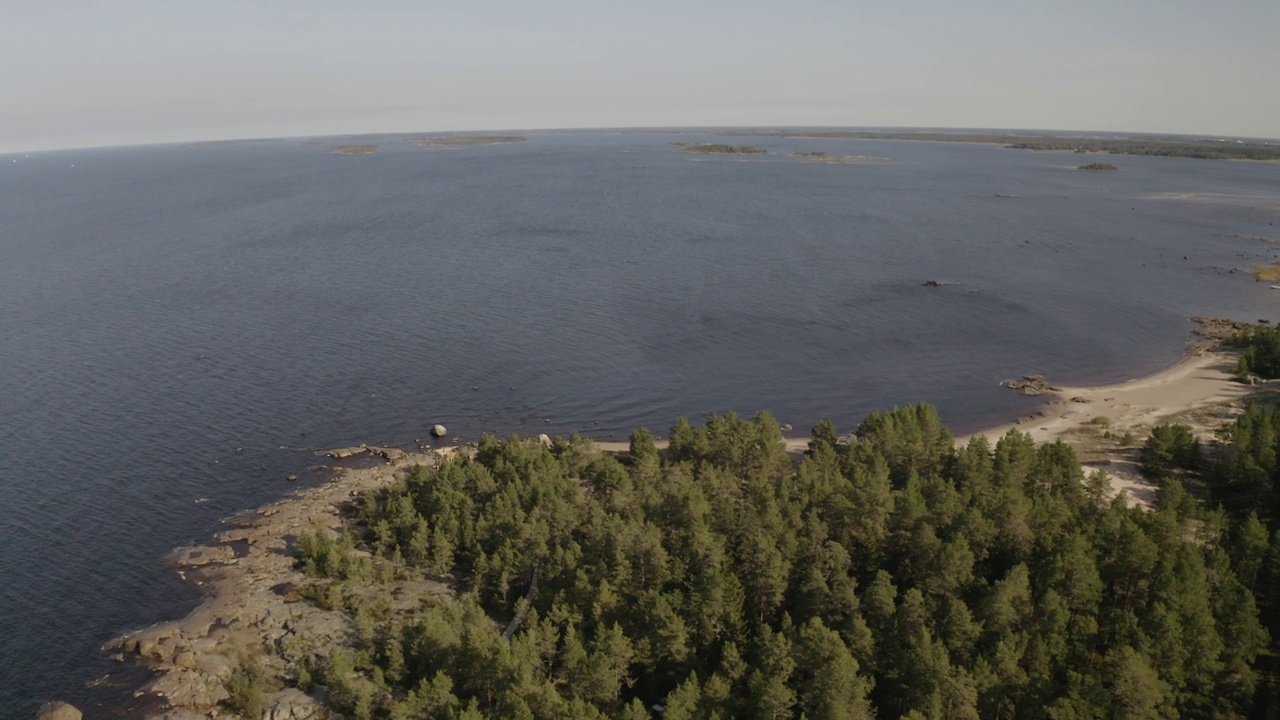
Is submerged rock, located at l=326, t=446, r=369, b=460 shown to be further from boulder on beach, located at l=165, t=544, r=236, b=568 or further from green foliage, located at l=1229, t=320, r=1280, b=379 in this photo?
green foliage, located at l=1229, t=320, r=1280, b=379

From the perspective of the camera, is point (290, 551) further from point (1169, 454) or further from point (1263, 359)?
point (1263, 359)

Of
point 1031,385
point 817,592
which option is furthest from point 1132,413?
point 817,592

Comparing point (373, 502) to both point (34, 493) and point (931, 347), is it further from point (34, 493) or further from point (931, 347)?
point (931, 347)

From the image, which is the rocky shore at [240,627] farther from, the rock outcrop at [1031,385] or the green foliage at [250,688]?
the rock outcrop at [1031,385]

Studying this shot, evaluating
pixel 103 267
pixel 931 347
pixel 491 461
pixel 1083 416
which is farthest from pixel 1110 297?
pixel 103 267

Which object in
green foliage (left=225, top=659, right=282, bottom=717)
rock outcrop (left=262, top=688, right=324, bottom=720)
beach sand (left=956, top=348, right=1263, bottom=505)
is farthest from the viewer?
beach sand (left=956, top=348, right=1263, bottom=505)

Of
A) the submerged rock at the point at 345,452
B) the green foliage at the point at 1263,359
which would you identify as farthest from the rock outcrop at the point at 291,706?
the green foliage at the point at 1263,359

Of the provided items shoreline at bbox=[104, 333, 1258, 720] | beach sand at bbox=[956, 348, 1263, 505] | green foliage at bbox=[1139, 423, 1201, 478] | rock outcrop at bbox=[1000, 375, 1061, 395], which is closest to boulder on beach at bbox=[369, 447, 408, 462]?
shoreline at bbox=[104, 333, 1258, 720]
